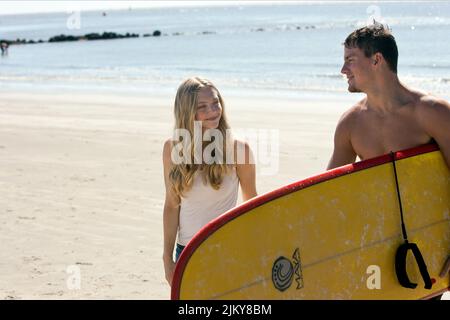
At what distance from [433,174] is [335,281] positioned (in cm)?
62

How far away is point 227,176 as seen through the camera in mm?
3416

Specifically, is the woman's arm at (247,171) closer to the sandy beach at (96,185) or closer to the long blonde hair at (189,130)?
the long blonde hair at (189,130)

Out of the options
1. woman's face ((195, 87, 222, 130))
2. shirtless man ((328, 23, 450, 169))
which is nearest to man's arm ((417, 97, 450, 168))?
shirtless man ((328, 23, 450, 169))

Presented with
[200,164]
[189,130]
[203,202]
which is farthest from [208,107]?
[203,202]

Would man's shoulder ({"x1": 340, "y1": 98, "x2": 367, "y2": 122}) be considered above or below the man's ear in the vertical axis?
below

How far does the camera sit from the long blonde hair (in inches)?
131

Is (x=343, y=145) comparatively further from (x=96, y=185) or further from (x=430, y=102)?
(x=96, y=185)

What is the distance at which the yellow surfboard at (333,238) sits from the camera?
2.92m

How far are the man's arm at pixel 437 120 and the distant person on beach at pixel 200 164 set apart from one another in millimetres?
813

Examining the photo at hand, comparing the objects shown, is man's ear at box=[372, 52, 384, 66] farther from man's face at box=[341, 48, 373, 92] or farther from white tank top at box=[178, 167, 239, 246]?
white tank top at box=[178, 167, 239, 246]

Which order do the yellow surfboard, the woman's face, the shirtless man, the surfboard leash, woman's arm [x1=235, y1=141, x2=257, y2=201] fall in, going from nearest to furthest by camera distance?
1. the yellow surfboard
2. the shirtless man
3. the surfboard leash
4. the woman's face
5. woman's arm [x1=235, y1=141, x2=257, y2=201]

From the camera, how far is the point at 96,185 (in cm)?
794

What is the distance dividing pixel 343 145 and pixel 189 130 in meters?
0.70

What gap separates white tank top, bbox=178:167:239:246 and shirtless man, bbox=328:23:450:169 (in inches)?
25.3
